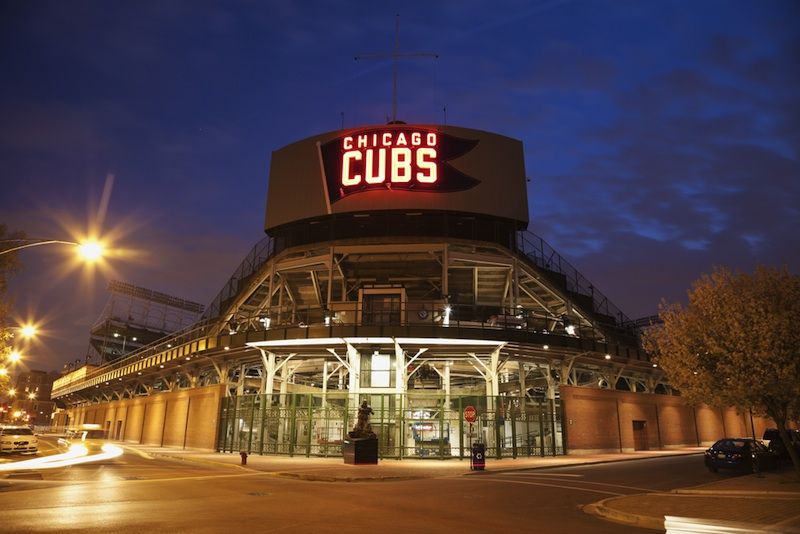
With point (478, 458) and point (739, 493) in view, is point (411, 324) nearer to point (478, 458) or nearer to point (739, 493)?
point (478, 458)

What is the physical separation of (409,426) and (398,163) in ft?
55.9

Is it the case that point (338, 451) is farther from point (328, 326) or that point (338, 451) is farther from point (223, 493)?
point (223, 493)

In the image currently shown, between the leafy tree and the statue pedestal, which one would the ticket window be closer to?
the statue pedestal

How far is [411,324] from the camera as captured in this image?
29922 millimetres

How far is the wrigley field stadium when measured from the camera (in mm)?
30422

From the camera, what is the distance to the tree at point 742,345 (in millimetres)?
16375

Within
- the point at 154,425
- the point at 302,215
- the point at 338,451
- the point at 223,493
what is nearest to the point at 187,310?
the point at 154,425

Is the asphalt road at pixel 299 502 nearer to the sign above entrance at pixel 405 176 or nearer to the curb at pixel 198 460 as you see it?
the curb at pixel 198 460

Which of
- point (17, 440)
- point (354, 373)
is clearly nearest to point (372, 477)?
point (354, 373)

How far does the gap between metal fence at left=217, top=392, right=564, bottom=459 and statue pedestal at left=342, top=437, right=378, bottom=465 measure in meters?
2.52

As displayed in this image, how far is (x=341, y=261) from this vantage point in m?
36.4

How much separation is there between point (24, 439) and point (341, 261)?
20361 millimetres

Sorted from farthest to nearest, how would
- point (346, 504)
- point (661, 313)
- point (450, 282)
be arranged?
1. point (450, 282)
2. point (661, 313)
3. point (346, 504)

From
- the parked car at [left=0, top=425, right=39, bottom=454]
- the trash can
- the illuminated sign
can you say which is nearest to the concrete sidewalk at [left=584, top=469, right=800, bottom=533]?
the trash can
